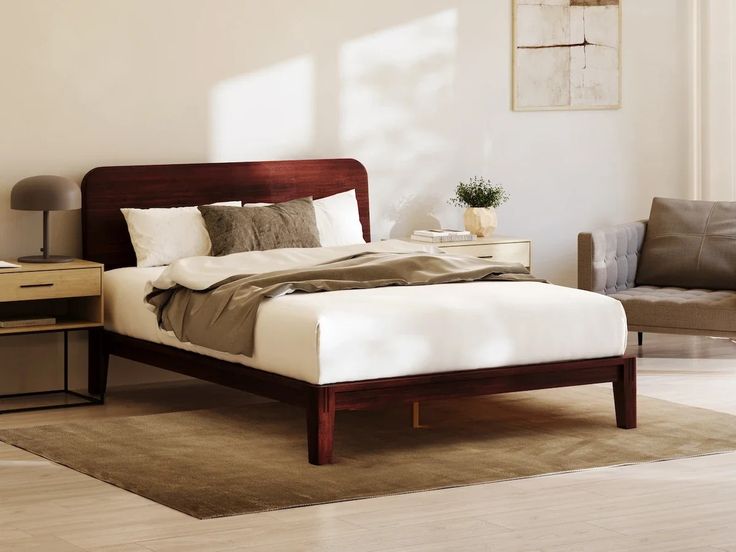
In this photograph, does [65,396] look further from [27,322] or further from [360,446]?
[360,446]

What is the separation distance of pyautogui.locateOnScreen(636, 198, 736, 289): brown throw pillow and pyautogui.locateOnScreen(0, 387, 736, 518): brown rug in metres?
1.54

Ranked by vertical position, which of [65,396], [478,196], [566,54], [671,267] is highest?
[566,54]

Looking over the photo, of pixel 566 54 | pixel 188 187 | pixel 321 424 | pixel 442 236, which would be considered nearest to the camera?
pixel 321 424

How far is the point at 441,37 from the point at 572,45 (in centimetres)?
87

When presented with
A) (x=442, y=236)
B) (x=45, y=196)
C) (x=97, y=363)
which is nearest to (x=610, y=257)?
(x=442, y=236)

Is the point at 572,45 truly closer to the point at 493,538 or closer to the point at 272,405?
the point at 272,405

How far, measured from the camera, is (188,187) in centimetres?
655

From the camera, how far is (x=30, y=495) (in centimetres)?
436

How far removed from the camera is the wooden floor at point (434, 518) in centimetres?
378

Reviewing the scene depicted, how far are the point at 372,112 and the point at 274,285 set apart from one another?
2.31m

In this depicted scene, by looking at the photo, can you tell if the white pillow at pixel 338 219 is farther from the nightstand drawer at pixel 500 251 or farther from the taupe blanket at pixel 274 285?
the taupe blanket at pixel 274 285

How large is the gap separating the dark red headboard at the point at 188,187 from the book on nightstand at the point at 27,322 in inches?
19.7

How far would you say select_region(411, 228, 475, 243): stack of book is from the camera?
6.96 metres

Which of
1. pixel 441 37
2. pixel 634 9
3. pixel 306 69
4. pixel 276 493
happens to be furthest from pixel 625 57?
pixel 276 493
